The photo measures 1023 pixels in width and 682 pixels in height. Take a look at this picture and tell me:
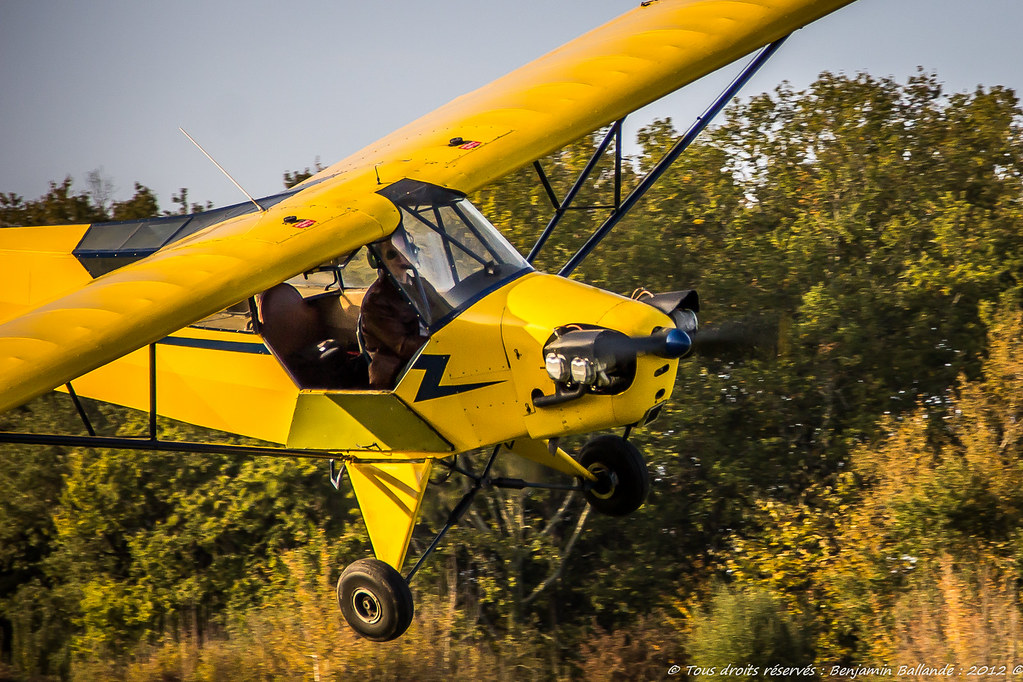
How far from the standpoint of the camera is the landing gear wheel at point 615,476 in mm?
8523

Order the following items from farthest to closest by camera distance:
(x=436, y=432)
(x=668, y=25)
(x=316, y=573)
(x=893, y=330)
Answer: (x=893, y=330)
(x=316, y=573)
(x=668, y=25)
(x=436, y=432)

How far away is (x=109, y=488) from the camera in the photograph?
18.5 metres

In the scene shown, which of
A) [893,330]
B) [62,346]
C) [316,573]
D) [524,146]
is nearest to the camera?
[62,346]

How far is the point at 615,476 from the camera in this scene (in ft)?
28.1

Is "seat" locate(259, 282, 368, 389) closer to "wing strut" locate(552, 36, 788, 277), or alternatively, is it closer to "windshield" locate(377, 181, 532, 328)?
"windshield" locate(377, 181, 532, 328)

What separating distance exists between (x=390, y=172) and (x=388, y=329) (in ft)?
3.98

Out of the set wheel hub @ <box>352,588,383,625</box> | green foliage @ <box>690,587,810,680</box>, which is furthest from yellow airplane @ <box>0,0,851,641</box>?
green foliage @ <box>690,587,810,680</box>

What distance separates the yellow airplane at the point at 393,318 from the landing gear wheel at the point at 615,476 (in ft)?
Answer: 0.06

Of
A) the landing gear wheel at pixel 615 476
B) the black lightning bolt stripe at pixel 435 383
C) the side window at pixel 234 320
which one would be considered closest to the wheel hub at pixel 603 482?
the landing gear wheel at pixel 615 476

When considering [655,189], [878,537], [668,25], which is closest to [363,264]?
[668,25]

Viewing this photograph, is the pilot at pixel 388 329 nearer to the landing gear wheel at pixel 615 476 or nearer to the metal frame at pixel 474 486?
the metal frame at pixel 474 486

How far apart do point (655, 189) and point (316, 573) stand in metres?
8.63

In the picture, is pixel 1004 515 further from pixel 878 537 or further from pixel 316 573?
pixel 316 573

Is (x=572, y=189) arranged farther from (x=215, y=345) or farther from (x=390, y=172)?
(x=215, y=345)
